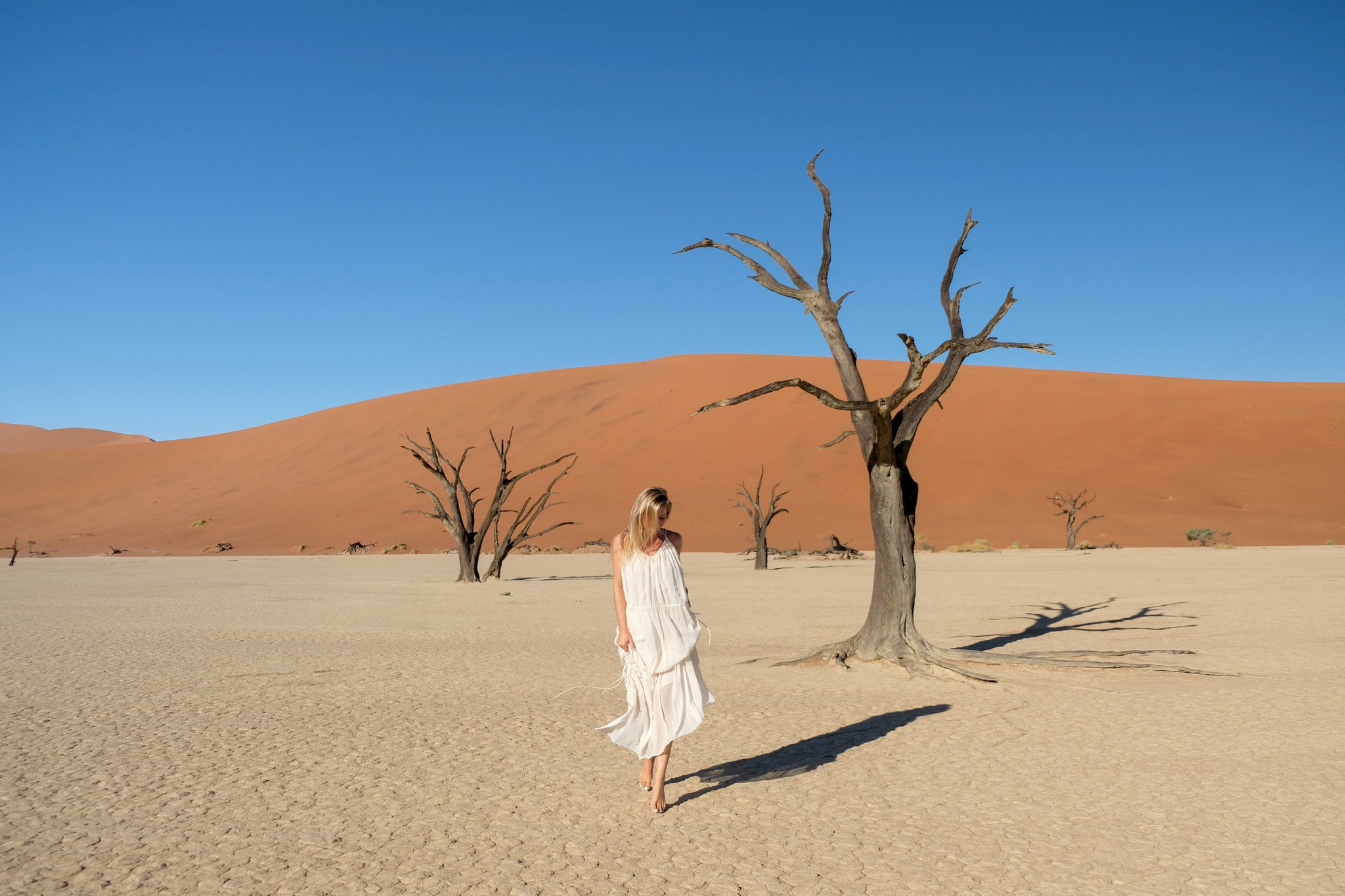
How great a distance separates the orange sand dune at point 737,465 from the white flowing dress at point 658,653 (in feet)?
107

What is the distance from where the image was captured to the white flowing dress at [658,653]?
479 cm

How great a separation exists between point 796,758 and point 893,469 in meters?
3.90

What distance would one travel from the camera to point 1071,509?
37.7 meters

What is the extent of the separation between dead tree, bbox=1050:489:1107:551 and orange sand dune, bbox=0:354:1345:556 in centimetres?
60

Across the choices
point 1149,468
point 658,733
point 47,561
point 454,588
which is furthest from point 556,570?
point 1149,468

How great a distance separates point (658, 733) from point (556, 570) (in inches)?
876

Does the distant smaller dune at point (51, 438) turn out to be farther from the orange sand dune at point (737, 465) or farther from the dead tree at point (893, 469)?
the dead tree at point (893, 469)

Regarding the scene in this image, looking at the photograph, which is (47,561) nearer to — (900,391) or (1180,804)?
(900,391)

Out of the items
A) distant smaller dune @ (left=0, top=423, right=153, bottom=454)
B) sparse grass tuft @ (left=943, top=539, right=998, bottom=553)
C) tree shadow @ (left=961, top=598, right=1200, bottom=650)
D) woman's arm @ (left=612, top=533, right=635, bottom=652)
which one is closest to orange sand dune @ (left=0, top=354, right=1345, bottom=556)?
sparse grass tuft @ (left=943, top=539, right=998, bottom=553)

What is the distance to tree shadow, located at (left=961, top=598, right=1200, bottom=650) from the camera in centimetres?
1162

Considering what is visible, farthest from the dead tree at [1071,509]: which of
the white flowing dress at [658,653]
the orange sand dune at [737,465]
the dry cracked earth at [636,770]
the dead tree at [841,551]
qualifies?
the white flowing dress at [658,653]

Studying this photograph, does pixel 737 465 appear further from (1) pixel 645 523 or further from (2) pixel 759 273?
(1) pixel 645 523

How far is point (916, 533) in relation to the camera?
38.3 metres

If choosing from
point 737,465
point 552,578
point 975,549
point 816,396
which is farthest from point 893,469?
point 737,465
